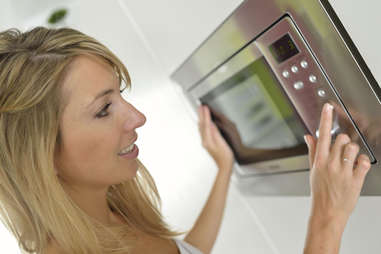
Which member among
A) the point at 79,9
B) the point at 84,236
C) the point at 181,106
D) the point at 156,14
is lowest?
the point at 84,236

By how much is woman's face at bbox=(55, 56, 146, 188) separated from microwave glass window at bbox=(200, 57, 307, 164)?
251 millimetres

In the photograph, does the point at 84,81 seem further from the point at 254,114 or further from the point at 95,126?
the point at 254,114

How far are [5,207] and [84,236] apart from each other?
18 cm

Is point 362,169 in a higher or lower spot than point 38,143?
lower

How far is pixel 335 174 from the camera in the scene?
0.74m

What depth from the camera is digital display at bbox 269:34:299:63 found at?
803 millimetres

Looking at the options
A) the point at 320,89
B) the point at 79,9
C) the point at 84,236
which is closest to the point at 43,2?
the point at 79,9

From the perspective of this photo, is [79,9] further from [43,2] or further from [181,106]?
[181,106]

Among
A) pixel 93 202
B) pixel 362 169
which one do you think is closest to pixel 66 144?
→ pixel 93 202

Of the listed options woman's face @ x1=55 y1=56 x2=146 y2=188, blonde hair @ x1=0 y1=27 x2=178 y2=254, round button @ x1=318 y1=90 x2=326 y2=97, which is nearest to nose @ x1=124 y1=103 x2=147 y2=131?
woman's face @ x1=55 y1=56 x2=146 y2=188

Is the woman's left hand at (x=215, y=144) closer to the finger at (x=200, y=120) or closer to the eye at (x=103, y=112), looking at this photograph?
the finger at (x=200, y=120)

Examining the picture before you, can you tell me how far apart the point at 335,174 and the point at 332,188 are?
0.02m

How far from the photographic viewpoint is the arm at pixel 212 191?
121 cm

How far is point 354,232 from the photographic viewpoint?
3.16 ft
